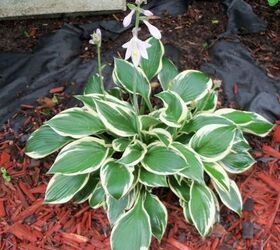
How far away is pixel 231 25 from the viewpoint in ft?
11.4

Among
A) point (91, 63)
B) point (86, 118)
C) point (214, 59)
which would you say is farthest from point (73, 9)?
point (86, 118)

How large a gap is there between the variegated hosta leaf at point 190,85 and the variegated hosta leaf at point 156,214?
1.98 feet

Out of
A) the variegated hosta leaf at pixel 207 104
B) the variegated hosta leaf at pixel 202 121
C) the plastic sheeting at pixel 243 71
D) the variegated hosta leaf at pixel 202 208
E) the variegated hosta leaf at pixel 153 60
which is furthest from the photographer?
the plastic sheeting at pixel 243 71

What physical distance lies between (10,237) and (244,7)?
2.22 m

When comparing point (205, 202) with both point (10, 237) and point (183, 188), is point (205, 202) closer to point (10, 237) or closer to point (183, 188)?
point (183, 188)

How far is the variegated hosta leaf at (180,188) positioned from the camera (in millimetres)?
2510

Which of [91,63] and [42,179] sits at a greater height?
[91,63]

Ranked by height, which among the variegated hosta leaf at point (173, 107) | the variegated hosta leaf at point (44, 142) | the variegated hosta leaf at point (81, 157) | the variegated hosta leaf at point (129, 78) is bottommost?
the variegated hosta leaf at point (44, 142)

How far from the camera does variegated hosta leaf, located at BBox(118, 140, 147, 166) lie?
2.35 meters

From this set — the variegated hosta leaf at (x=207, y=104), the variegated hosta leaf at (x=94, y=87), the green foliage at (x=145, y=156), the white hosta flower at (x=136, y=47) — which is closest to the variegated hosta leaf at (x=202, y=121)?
the green foliage at (x=145, y=156)

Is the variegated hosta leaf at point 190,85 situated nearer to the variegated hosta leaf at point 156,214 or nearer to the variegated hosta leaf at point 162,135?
the variegated hosta leaf at point 162,135

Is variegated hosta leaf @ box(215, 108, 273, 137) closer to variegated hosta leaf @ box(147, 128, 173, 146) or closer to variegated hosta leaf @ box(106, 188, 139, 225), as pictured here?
variegated hosta leaf @ box(147, 128, 173, 146)

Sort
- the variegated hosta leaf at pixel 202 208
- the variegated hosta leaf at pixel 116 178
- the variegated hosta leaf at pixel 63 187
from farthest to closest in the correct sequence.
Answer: the variegated hosta leaf at pixel 63 187 < the variegated hosta leaf at pixel 202 208 < the variegated hosta leaf at pixel 116 178

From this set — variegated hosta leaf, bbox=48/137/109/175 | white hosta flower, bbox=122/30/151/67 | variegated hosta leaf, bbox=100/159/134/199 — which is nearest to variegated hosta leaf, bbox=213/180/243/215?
variegated hosta leaf, bbox=100/159/134/199
